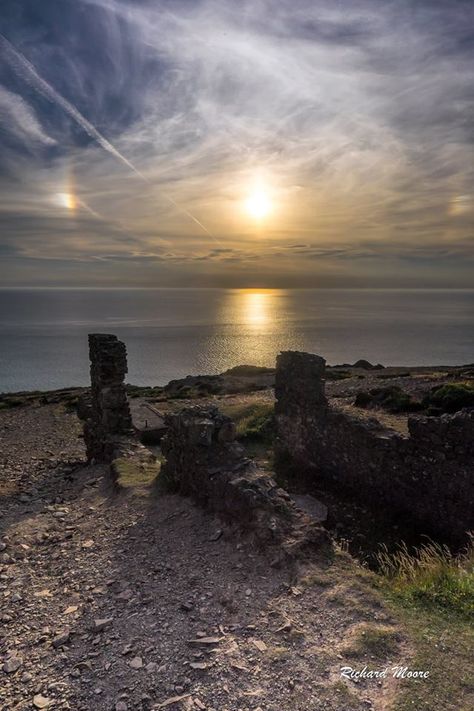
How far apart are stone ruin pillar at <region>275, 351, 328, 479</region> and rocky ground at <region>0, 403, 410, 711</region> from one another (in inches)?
245

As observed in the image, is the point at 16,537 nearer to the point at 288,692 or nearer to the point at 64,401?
the point at 288,692

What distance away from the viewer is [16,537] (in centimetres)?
953

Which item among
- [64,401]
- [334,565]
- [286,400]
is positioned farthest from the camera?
[64,401]

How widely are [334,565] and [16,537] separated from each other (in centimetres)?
643

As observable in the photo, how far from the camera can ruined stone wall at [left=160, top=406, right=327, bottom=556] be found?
7.59 m

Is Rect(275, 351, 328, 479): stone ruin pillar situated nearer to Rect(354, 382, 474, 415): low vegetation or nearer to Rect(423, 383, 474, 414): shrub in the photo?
Rect(354, 382, 474, 415): low vegetation

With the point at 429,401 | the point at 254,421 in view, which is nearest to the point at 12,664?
the point at 254,421

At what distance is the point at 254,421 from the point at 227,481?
11995mm

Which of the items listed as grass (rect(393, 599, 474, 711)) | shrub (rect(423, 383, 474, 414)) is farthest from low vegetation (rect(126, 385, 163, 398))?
grass (rect(393, 599, 474, 711))

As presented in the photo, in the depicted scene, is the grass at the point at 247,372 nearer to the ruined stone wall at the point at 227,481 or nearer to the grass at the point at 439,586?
the ruined stone wall at the point at 227,481

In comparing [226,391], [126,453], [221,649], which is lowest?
[226,391]

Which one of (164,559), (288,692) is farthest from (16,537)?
(288,692)

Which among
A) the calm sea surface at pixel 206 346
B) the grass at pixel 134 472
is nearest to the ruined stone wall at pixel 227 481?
the grass at pixel 134 472

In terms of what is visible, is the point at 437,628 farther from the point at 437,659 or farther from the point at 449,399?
the point at 449,399
